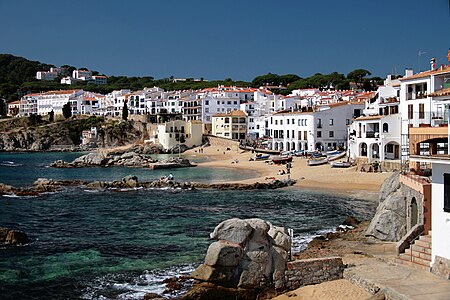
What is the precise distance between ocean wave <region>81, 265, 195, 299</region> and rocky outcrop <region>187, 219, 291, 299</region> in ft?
5.20

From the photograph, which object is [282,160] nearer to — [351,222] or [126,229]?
[351,222]

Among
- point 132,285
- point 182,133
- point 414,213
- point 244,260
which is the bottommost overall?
point 132,285

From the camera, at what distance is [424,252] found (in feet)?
49.5

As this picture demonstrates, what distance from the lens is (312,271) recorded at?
15414 mm

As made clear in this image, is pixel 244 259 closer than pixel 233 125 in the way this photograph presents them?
Yes

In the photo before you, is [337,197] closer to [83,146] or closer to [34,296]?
[34,296]

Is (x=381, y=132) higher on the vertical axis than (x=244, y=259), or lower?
higher

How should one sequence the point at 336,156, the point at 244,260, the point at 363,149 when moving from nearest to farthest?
the point at 244,260
the point at 363,149
the point at 336,156

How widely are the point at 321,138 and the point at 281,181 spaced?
2499 cm

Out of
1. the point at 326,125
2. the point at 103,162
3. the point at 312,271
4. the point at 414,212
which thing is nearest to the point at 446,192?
the point at 312,271

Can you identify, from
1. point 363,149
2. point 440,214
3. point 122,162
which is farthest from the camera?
point 122,162

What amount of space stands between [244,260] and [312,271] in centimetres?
221

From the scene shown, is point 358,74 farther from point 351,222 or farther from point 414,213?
point 414,213

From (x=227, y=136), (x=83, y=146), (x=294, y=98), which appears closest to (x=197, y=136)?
(x=227, y=136)
